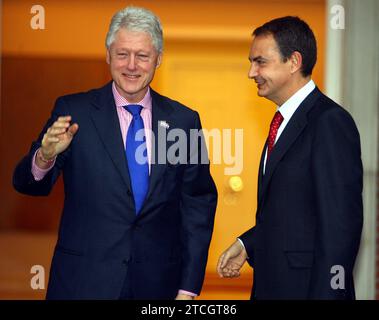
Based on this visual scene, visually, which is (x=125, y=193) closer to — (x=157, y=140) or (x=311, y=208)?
(x=157, y=140)

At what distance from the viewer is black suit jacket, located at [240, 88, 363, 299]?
3648mm

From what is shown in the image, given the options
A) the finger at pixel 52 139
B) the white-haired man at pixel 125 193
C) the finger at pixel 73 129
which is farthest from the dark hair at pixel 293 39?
the finger at pixel 52 139

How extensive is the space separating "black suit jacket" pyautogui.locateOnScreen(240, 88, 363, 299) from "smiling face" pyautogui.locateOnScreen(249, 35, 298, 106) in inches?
5.9

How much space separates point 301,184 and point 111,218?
843mm

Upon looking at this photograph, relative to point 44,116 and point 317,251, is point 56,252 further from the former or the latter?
point 44,116

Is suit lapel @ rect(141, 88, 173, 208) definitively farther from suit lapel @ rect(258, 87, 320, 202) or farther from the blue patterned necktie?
suit lapel @ rect(258, 87, 320, 202)

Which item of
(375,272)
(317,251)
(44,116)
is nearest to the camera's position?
(317,251)

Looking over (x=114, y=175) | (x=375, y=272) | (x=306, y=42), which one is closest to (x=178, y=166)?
(x=114, y=175)

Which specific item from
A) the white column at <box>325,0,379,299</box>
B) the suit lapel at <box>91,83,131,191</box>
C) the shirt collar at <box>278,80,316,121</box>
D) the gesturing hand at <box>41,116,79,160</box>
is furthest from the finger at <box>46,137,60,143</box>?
the white column at <box>325,0,379,299</box>

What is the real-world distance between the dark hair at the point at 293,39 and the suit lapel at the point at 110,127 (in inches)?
31.0

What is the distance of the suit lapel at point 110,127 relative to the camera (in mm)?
3908

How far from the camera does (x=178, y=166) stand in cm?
400

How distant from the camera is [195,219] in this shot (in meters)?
4.01

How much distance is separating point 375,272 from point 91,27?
9.09ft
